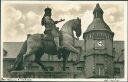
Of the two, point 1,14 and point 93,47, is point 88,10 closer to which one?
point 93,47

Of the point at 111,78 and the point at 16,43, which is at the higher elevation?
the point at 16,43

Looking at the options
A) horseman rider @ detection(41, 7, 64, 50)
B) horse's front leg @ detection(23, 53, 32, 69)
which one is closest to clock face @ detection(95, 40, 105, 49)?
horseman rider @ detection(41, 7, 64, 50)

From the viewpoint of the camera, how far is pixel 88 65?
11.8 metres

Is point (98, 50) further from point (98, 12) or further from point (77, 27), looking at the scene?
point (98, 12)

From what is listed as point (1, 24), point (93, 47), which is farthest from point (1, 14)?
point (93, 47)

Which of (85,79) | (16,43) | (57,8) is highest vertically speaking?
(57,8)

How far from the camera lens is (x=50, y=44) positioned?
38.2ft

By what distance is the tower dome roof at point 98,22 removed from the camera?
38.7ft

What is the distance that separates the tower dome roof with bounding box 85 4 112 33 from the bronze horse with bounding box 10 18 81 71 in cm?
29

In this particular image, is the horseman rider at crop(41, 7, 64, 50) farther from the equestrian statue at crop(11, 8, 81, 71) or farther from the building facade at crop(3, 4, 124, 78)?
the building facade at crop(3, 4, 124, 78)

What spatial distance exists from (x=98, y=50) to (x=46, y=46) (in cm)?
107

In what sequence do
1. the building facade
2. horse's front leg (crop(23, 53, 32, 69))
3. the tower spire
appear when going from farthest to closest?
the tower spire → the building facade → horse's front leg (crop(23, 53, 32, 69))

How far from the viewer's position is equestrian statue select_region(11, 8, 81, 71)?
1165cm

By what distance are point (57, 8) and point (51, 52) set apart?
0.96 metres
